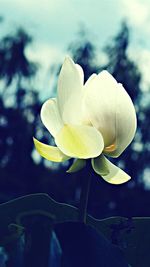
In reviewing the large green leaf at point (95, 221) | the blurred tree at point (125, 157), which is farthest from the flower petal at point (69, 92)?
the blurred tree at point (125, 157)

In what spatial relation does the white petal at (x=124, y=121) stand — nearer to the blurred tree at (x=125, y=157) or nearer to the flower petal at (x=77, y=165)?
the flower petal at (x=77, y=165)

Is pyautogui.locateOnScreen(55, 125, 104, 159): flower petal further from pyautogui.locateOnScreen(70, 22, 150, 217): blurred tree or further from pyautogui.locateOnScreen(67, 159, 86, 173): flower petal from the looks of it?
pyautogui.locateOnScreen(70, 22, 150, 217): blurred tree

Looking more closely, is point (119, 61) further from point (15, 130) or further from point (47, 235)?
point (47, 235)

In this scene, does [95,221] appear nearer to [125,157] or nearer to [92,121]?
[92,121]

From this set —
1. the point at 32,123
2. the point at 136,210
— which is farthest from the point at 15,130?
the point at 136,210

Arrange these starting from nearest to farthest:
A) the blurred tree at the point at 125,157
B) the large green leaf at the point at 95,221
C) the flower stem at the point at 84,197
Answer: the flower stem at the point at 84,197, the large green leaf at the point at 95,221, the blurred tree at the point at 125,157

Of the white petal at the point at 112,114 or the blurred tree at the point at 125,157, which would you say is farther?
the blurred tree at the point at 125,157

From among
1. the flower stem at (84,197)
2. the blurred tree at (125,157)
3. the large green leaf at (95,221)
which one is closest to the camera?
the flower stem at (84,197)

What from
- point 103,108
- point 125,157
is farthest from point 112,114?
point 125,157
